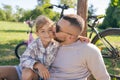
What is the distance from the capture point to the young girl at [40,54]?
282 cm

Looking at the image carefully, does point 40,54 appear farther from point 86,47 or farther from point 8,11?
point 8,11

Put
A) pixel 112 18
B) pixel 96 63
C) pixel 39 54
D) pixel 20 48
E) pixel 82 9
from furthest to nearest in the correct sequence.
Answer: pixel 112 18
pixel 20 48
pixel 82 9
pixel 39 54
pixel 96 63

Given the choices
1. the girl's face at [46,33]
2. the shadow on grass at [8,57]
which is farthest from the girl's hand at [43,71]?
the shadow on grass at [8,57]

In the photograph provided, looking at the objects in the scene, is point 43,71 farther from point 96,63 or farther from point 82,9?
point 82,9

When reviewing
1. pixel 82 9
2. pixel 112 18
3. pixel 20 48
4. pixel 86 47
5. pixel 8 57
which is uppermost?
pixel 86 47

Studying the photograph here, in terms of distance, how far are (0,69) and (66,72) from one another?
0.68m

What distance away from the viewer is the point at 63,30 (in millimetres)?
2672

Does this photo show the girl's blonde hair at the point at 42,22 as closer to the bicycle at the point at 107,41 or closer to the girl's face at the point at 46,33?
the girl's face at the point at 46,33

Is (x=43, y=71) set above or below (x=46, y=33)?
below

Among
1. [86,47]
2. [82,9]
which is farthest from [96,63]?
[82,9]

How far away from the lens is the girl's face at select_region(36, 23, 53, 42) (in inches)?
115

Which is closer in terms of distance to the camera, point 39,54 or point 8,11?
point 39,54

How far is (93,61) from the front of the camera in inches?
104

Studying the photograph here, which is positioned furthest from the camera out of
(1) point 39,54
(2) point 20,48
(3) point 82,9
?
(2) point 20,48
